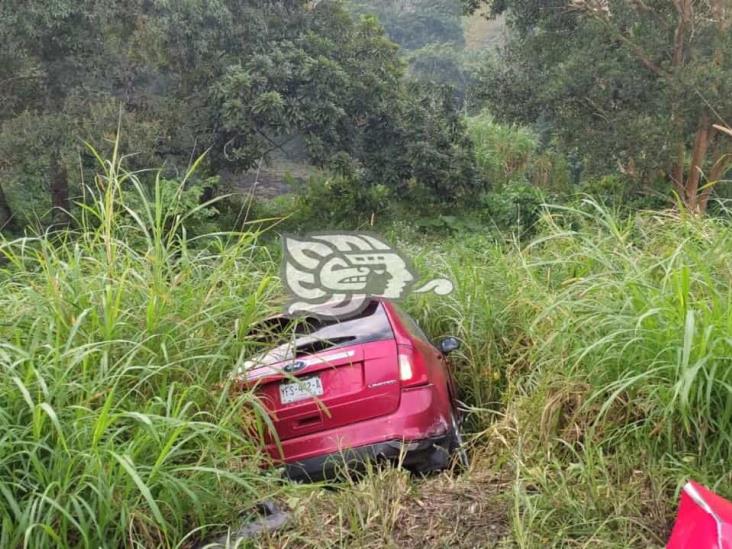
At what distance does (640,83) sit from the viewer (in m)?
10.4

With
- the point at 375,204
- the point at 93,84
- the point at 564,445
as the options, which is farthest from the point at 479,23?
the point at 564,445

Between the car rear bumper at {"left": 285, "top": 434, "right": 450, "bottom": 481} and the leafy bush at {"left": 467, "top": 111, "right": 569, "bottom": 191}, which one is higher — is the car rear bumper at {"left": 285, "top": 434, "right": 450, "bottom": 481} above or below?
above

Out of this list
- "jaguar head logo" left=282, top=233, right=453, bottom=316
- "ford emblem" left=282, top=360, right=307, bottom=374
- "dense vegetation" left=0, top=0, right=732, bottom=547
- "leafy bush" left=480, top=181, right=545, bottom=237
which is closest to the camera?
"dense vegetation" left=0, top=0, right=732, bottom=547

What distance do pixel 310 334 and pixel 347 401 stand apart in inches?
14.7

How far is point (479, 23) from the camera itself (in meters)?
40.3

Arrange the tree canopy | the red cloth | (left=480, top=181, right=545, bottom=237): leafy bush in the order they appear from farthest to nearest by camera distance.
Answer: (left=480, top=181, right=545, bottom=237): leafy bush
the tree canopy
the red cloth

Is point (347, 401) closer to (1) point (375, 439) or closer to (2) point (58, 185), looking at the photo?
(1) point (375, 439)

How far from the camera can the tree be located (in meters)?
9.77

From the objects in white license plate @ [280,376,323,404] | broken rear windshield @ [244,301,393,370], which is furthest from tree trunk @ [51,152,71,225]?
white license plate @ [280,376,323,404]

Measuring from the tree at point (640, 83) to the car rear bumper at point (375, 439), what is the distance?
24.9ft

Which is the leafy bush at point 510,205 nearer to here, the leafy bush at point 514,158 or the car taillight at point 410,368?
the leafy bush at point 514,158

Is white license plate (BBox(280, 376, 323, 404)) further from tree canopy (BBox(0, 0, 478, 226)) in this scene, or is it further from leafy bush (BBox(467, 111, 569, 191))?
leafy bush (BBox(467, 111, 569, 191))

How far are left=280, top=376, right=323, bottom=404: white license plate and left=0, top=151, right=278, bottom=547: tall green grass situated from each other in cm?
27

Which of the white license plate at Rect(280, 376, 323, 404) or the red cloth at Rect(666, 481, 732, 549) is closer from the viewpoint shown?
the red cloth at Rect(666, 481, 732, 549)
